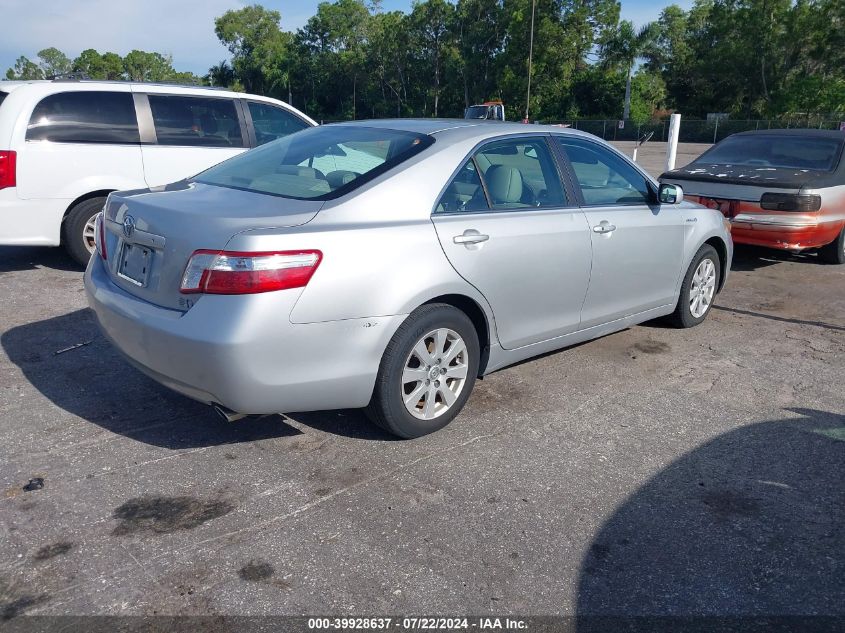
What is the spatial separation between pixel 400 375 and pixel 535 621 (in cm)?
141

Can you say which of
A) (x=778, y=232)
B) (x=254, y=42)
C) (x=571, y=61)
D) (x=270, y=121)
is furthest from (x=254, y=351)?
(x=254, y=42)

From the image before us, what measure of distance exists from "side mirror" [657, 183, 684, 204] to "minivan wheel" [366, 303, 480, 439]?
6.89ft

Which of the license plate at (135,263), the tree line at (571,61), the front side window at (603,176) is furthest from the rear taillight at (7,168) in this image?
the tree line at (571,61)

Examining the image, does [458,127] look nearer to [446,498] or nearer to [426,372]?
[426,372]

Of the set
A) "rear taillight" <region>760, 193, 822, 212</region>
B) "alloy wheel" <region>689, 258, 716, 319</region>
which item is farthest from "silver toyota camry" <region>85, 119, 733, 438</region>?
"rear taillight" <region>760, 193, 822, 212</region>

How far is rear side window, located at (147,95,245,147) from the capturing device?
7559 millimetres

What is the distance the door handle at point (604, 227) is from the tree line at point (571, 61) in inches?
2115

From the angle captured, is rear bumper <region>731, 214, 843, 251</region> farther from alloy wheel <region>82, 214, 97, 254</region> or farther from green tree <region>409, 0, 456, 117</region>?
green tree <region>409, 0, 456, 117</region>

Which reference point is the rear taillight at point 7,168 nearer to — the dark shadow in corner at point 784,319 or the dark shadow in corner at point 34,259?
the dark shadow in corner at point 34,259

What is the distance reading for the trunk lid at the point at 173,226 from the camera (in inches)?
128

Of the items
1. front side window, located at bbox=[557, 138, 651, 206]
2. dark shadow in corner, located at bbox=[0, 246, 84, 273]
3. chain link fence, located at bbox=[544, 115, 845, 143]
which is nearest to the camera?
front side window, located at bbox=[557, 138, 651, 206]

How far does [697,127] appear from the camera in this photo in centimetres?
4988

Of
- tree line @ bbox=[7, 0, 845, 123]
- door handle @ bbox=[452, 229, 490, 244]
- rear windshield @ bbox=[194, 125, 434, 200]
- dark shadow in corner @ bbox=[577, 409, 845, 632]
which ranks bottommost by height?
dark shadow in corner @ bbox=[577, 409, 845, 632]

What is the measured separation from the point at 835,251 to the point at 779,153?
1.32 metres
